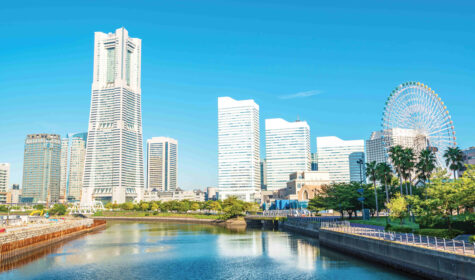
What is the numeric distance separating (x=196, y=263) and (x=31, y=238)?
1783 inches

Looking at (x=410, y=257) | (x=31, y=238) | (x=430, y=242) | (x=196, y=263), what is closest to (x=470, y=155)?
(x=430, y=242)

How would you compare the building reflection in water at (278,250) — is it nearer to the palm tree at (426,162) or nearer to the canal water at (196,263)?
the canal water at (196,263)

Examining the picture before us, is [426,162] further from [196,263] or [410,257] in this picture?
[196,263]

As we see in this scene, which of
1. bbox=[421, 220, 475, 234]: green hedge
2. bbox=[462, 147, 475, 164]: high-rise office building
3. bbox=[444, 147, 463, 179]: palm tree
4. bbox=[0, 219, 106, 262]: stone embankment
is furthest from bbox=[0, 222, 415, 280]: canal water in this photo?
bbox=[462, 147, 475, 164]: high-rise office building

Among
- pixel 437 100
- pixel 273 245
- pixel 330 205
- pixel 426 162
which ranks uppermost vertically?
pixel 437 100

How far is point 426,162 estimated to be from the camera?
8562 centimetres

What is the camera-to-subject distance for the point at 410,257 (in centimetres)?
4897

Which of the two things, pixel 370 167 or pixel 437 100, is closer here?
pixel 437 100

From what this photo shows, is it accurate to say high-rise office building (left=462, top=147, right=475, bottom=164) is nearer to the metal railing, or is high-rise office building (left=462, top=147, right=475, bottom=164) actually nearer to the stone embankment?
the metal railing

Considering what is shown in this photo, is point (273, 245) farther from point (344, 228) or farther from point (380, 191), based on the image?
point (380, 191)

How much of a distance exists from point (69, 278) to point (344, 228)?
5230 cm

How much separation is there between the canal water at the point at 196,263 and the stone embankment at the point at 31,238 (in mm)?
3502

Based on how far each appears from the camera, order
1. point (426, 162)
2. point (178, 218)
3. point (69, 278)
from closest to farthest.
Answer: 1. point (69, 278)
2. point (426, 162)
3. point (178, 218)

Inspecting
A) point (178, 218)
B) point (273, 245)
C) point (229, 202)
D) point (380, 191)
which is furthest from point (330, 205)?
point (178, 218)
